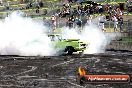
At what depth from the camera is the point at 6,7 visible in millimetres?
46312

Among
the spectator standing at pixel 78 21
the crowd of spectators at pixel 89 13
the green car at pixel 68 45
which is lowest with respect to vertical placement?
the green car at pixel 68 45

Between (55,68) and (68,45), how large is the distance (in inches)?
239

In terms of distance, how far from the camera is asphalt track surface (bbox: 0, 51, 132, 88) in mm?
16797

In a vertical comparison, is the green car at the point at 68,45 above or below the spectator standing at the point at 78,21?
below

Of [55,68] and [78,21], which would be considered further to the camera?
[78,21]

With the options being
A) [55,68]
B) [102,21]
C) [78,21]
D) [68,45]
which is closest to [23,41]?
[68,45]

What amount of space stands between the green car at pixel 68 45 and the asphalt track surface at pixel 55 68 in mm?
640

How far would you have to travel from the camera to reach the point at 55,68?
2061 centimetres

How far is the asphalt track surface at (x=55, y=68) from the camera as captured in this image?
1680 cm

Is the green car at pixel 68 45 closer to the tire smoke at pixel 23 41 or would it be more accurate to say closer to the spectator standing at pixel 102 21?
the tire smoke at pixel 23 41

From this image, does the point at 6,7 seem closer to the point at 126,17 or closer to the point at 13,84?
the point at 126,17

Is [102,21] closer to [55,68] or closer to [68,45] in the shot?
[68,45]

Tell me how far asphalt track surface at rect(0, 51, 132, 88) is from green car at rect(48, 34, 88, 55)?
0.64 m

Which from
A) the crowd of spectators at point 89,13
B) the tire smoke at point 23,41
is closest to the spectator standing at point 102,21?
the crowd of spectators at point 89,13
